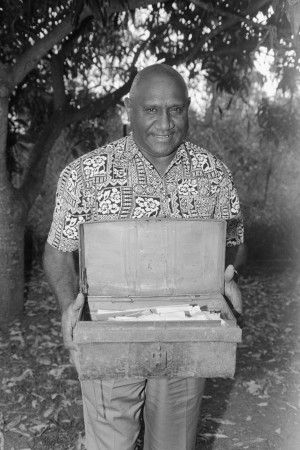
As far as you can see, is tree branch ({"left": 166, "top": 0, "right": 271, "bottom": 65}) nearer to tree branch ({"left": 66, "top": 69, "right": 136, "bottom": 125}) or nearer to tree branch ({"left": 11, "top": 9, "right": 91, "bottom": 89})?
tree branch ({"left": 66, "top": 69, "right": 136, "bottom": 125})

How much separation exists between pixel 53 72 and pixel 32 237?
7.42ft

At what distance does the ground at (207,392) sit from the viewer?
→ 3.20 metres

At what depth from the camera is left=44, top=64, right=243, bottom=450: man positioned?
6.92 feet

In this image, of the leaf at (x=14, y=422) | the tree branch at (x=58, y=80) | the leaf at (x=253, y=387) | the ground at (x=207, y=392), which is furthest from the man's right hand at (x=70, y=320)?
the tree branch at (x=58, y=80)

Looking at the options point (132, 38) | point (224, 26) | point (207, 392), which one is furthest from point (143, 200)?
point (132, 38)

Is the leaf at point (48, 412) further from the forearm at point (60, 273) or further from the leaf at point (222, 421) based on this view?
the forearm at point (60, 273)

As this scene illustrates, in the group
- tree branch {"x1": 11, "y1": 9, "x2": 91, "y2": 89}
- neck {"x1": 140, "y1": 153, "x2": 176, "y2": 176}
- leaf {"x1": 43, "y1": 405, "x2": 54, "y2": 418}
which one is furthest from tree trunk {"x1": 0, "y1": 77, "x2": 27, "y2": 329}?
neck {"x1": 140, "y1": 153, "x2": 176, "y2": 176}

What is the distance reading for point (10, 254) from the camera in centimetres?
447

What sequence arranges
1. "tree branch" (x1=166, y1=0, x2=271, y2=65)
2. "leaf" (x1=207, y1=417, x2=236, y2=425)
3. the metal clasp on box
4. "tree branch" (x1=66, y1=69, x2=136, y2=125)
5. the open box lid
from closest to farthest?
the metal clasp on box
the open box lid
"leaf" (x1=207, y1=417, x2=236, y2=425)
"tree branch" (x1=166, y1=0, x2=271, y2=65)
"tree branch" (x1=66, y1=69, x2=136, y2=125)

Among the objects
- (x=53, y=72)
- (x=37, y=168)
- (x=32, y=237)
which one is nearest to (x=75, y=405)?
(x=37, y=168)

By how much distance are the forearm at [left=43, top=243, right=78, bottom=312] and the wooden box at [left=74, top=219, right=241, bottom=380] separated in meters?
0.10

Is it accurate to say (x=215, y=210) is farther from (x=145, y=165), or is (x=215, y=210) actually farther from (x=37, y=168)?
(x=37, y=168)

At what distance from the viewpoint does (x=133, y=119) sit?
2.20 meters

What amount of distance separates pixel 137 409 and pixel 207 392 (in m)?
1.64
